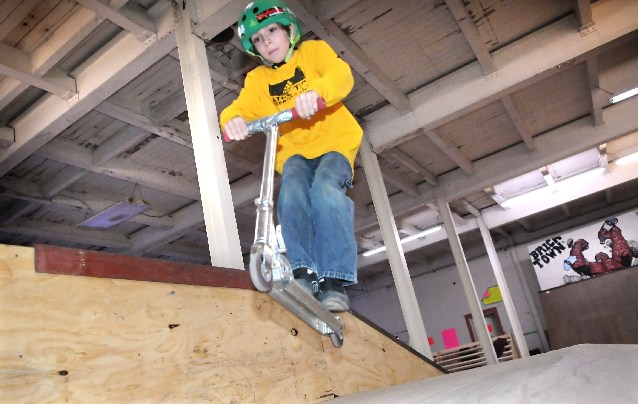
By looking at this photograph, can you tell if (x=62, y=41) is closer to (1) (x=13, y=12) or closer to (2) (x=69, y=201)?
(1) (x=13, y=12)

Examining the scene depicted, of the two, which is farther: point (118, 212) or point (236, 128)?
point (118, 212)

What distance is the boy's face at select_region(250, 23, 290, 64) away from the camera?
8.58ft

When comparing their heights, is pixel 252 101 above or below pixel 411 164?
below

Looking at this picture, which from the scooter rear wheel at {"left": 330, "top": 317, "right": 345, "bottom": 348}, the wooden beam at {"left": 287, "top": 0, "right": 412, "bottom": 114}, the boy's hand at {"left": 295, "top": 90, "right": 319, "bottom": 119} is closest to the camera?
the boy's hand at {"left": 295, "top": 90, "right": 319, "bottom": 119}

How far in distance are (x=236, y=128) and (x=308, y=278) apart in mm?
789

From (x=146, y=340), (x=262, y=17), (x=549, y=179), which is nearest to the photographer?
(x=146, y=340)

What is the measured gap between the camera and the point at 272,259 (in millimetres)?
1759

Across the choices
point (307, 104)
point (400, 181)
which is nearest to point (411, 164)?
point (400, 181)

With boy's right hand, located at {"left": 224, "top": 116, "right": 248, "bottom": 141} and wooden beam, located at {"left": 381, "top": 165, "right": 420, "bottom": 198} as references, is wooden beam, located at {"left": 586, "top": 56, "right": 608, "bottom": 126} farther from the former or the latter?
boy's right hand, located at {"left": 224, "top": 116, "right": 248, "bottom": 141}

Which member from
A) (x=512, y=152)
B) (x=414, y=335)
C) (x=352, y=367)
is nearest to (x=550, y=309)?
(x=512, y=152)

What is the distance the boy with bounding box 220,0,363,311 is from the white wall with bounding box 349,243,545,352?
465 inches

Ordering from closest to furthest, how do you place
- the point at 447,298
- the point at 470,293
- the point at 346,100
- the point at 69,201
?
the point at 346,100
the point at 69,201
the point at 470,293
the point at 447,298

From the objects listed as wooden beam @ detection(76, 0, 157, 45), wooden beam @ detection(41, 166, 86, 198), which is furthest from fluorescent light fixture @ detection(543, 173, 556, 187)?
wooden beam @ detection(41, 166, 86, 198)

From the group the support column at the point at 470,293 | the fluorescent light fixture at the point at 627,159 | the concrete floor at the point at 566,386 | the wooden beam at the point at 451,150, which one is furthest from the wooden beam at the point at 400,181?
the concrete floor at the point at 566,386
